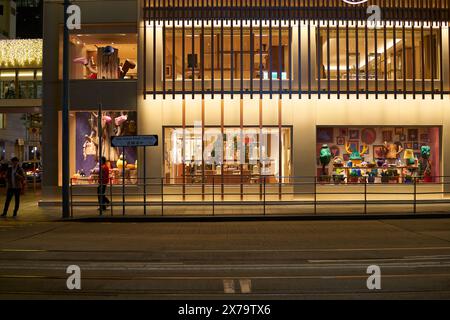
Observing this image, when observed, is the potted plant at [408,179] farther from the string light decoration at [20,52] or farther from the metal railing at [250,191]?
the string light decoration at [20,52]

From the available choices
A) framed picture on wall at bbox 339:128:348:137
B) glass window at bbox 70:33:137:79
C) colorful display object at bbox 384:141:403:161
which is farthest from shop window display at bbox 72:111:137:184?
colorful display object at bbox 384:141:403:161

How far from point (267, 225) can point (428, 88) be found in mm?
10969

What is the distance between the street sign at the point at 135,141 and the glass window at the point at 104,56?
524 centimetres

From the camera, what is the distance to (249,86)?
2336 centimetres

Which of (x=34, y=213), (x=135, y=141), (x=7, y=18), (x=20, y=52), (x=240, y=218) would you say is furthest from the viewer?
(x=7, y=18)

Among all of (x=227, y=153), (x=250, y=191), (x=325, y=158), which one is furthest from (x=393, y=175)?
(x=227, y=153)

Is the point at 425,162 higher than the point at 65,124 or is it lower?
lower

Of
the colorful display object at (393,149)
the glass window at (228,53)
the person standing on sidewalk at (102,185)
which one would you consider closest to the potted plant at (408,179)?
the colorful display object at (393,149)

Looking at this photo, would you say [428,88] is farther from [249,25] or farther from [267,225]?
[267,225]

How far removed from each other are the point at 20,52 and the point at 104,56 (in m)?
9.52

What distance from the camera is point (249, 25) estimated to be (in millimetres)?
23375

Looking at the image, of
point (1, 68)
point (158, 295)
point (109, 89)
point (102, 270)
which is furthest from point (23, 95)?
point (158, 295)

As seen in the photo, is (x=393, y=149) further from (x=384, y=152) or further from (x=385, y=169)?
(x=385, y=169)

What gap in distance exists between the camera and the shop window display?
23188 mm
